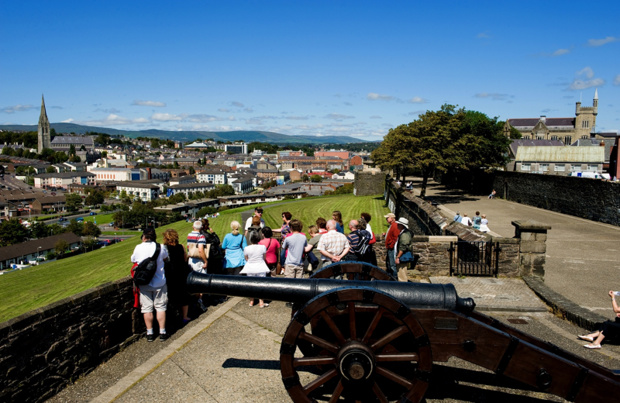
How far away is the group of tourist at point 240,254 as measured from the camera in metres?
6.08

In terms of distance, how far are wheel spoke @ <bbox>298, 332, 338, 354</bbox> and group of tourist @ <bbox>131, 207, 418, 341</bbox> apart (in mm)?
2527

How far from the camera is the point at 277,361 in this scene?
5.67 meters

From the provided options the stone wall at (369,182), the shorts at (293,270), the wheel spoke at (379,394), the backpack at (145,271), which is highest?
the backpack at (145,271)

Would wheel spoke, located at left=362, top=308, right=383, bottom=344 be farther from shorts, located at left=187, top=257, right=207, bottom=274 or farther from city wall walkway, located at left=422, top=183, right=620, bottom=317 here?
city wall walkway, located at left=422, top=183, right=620, bottom=317

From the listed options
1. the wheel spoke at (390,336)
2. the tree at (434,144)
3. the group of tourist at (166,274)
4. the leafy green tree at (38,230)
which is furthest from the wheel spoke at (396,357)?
the leafy green tree at (38,230)

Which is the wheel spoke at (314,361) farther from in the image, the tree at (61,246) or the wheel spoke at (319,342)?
the tree at (61,246)

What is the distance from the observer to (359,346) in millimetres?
4211

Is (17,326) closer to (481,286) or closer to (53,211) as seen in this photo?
(481,286)

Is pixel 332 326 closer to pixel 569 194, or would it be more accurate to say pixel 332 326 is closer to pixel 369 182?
pixel 569 194

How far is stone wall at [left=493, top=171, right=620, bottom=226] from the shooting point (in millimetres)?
19938

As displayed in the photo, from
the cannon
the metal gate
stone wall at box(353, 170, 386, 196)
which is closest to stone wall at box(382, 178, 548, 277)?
the metal gate

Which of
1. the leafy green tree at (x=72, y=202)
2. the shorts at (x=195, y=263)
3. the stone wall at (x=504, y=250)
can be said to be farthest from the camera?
the leafy green tree at (x=72, y=202)

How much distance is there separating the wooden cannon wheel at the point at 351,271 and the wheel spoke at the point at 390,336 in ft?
4.99

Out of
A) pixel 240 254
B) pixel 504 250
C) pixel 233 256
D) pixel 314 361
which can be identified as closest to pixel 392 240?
pixel 504 250
